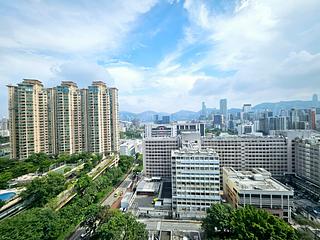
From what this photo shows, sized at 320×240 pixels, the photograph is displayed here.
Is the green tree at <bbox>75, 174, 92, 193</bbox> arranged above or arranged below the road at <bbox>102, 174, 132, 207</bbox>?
above

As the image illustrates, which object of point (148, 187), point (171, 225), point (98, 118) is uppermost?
point (98, 118)

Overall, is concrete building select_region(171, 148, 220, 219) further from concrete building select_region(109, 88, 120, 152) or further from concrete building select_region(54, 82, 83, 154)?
concrete building select_region(54, 82, 83, 154)

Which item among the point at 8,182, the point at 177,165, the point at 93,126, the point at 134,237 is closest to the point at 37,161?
the point at 8,182

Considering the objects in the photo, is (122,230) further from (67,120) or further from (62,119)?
(62,119)

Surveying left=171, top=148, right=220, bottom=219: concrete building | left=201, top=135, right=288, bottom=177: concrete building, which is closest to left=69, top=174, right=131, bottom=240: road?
left=171, top=148, right=220, bottom=219: concrete building

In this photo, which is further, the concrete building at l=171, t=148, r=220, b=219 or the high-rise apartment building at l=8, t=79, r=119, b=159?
the high-rise apartment building at l=8, t=79, r=119, b=159

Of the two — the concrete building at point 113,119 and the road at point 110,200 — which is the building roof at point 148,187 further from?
the concrete building at point 113,119

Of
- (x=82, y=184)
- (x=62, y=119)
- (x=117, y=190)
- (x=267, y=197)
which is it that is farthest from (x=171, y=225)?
(x=62, y=119)

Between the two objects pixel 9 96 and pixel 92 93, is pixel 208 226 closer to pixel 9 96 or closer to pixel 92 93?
pixel 92 93
